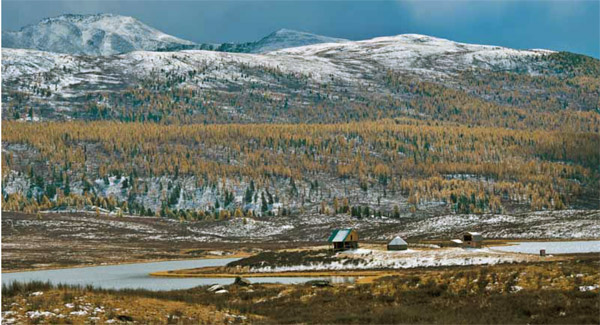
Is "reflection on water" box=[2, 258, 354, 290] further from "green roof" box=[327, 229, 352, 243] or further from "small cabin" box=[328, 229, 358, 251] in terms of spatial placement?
"small cabin" box=[328, 229, 358, 251]

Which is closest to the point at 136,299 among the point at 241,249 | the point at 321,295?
the point at 321,295

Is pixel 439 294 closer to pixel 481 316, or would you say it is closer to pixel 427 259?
pixel 481 316

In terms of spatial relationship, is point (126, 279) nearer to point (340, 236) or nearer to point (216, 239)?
point (340, 236)

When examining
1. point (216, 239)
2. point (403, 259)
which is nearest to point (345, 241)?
point (403, 259)

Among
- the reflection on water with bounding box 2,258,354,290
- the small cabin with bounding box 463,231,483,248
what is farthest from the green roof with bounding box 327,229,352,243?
the reflection on water with bounding box 2,258,354,290

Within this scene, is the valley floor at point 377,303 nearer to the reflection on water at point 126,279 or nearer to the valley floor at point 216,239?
the reflection on water at point 126,279

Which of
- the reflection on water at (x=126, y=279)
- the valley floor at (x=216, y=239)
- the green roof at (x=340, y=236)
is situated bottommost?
the valley floor at (x=216, y=239)

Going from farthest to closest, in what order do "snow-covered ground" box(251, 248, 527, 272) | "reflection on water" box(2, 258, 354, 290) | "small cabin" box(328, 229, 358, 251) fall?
"small cabin" box(328, 229, 358, 251), "snow-covered ground" box(251, 248, 527, 272), "reflection on water" box(2, 258, 354, 290)

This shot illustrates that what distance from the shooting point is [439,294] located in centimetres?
4462

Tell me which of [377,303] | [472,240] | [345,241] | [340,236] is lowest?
[472,240]

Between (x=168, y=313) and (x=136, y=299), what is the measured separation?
11.2 ft

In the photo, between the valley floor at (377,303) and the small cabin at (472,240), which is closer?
the valley floor at (377,303)

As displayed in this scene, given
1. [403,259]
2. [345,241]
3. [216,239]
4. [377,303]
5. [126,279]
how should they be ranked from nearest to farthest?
[377,303] < [126,279] < [403,259] < [345,241] < [216,239]

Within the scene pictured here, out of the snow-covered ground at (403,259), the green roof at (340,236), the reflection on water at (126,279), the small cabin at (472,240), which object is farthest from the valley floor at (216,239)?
the snow-covered ground at (403,259)
